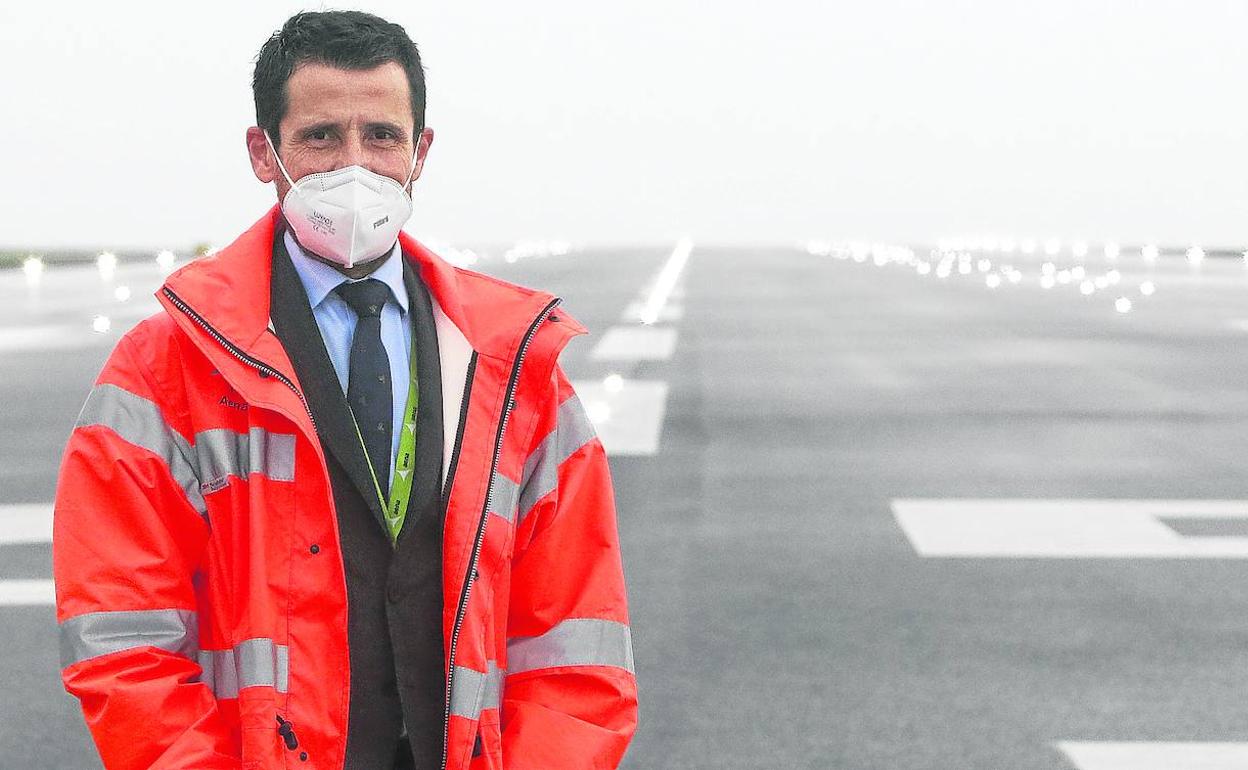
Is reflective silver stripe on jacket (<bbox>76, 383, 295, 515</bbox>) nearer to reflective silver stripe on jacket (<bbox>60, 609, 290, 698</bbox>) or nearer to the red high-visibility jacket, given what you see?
the red high-visibility jacket

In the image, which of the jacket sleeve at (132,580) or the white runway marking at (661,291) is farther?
the white runway marking at (661,291)

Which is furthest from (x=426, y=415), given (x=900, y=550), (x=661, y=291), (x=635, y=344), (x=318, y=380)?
(x=661, y=291)

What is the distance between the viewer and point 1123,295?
39500 millimetres

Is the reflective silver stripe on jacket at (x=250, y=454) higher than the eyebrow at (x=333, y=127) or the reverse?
the reverse

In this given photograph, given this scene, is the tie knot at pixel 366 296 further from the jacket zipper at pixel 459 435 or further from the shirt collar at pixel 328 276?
the jacket zipper at pixel 459 435

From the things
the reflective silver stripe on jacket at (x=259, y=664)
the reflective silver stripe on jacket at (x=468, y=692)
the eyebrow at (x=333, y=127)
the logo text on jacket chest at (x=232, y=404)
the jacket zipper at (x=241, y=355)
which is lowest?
the reflective silver stripe on jacket at (x=468, y=692)

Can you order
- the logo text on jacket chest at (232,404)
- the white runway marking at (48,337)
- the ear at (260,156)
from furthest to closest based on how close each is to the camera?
the white runway marking at (48,337), the ear at (260,156), the logo text on jacket chest at (232,404)

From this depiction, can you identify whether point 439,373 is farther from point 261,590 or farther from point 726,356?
point 726,356

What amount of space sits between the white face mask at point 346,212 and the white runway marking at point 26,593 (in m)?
5.86

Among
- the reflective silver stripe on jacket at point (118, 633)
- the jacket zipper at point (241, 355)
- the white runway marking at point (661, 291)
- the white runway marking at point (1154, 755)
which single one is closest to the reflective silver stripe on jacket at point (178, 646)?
the reflective silver stripe on jacket at point (118, 633)

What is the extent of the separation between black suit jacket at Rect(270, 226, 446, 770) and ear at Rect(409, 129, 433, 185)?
39 cm

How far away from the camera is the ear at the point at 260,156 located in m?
3.21

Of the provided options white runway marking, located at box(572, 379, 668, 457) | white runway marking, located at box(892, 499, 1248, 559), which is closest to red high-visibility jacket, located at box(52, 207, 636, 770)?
white runway marking, located at box(892, 499, 1248, 559)

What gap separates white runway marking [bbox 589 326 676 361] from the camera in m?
21.2
